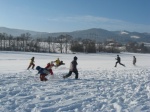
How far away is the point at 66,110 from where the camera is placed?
26.7 feet

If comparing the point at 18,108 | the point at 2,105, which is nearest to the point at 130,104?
the point at 18,108

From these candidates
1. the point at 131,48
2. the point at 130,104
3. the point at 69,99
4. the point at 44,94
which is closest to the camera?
the point at 130,104

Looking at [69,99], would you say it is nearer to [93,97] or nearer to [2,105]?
[93,97]

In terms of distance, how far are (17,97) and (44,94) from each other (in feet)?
4.06

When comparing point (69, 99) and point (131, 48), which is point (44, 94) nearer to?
point (69, 99)

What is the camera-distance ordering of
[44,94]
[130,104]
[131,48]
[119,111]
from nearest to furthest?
[119,111], [130,104], [44,94], [131,48]

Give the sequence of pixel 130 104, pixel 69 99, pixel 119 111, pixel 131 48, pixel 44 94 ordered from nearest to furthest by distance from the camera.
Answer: pixel 119 111 → pixel 130 104 → pixel 69 99 → pixel 44 94 → pixel 131 48

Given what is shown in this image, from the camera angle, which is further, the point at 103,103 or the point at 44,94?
the point at 44,94

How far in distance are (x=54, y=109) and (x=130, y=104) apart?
2.77 metres

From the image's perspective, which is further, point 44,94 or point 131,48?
point 131,48

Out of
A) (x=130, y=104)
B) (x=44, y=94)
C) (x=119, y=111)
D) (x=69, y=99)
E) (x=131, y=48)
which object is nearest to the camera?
(x=119, y=111)

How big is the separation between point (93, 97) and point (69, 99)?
103cm

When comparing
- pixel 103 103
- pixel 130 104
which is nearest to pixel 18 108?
pixel 103 103

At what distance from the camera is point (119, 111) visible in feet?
26.2
